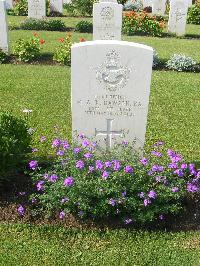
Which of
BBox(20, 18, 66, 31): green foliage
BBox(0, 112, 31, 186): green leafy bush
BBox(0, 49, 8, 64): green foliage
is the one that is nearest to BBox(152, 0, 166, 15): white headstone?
BBox(20, 18, 66, 31): green foliage

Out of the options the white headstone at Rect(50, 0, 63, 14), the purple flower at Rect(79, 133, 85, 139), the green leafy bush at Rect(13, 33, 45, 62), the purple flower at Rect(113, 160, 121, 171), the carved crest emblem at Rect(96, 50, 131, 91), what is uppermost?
the white headstone at Rect(50, 0, 63, 14)

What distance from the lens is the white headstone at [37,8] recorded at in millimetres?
18219

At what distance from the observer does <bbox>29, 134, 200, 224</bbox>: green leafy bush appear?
4477 millimetres

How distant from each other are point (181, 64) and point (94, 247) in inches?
316

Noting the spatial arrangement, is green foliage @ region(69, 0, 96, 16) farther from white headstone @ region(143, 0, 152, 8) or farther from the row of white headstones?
the row of white headstones

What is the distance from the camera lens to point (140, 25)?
54.1 feet

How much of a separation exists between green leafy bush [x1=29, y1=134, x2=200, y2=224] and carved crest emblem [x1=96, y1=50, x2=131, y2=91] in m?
0.79

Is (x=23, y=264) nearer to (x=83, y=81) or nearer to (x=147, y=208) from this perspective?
(x=147, y=208)

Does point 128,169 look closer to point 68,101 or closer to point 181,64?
point 68,101

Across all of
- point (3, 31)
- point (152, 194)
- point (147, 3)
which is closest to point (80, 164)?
point (152, 194)

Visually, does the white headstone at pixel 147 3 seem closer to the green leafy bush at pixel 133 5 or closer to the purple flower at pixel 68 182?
the green leafy bush at pixel 133 5

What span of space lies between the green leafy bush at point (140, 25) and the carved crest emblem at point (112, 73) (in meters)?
11.8

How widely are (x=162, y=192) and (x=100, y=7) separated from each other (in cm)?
858

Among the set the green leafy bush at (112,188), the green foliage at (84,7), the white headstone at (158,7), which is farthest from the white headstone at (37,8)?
the green leafy bush at (112,188)
